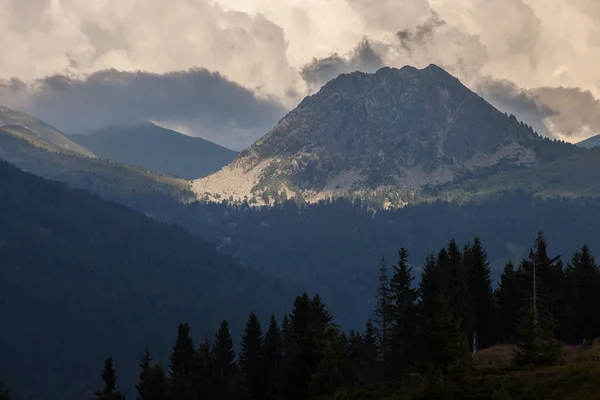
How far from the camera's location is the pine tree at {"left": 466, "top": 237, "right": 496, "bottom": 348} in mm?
103625

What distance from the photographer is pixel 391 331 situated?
357 ft

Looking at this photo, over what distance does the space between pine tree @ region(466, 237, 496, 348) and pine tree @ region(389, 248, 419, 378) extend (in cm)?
759

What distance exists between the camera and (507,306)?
376 feet

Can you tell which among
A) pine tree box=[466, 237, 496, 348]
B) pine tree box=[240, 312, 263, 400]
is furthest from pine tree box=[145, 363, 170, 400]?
pine tree box=[466, 237, 496, 348]

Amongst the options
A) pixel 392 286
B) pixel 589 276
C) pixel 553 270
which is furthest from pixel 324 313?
pixel 589 276

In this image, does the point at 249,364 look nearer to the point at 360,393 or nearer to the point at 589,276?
the point at 589,276

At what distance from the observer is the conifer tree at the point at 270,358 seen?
122 metres

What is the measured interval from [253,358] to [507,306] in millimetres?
38772

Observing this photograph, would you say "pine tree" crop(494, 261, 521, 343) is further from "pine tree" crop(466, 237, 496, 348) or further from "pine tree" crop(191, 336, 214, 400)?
"pine tree" crop(191, 336, 214, 400)

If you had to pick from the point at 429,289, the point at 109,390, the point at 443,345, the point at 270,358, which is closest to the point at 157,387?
the point at 109,390

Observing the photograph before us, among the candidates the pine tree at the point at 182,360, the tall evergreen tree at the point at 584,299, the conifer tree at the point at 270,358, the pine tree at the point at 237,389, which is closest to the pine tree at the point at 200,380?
the pine tree at the point at 182,360

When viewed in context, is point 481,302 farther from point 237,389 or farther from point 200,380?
point 200,380

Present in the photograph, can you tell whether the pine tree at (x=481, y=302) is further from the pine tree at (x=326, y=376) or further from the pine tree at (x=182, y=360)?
the pine tree at (x=326, y=376)

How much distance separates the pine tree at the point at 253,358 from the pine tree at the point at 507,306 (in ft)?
120
